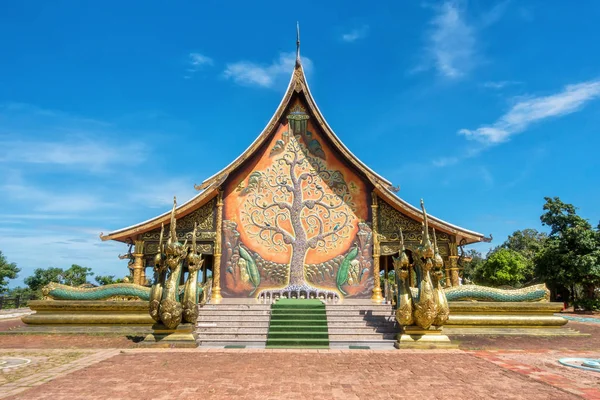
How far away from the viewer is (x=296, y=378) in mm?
5348

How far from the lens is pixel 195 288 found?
8703 mm

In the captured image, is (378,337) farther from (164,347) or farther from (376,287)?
(164,347)

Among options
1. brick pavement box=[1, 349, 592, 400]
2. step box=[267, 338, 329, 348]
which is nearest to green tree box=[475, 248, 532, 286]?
brick pavement box=[1, 349, 592, 400]

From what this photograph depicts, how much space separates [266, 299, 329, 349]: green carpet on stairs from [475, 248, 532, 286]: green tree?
20.3 m

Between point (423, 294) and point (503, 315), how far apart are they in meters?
3.23

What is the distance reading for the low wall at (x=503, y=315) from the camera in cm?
957

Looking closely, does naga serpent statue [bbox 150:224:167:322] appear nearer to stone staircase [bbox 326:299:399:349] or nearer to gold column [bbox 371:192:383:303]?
stone staircase [bbox 326:299:399:349]

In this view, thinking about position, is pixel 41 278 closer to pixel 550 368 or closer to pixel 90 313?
pixel 90 313

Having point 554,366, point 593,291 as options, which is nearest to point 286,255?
point 554,366

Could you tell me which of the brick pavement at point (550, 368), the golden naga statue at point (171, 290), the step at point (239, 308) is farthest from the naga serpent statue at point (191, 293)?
the brick pavement at point (550, 368)

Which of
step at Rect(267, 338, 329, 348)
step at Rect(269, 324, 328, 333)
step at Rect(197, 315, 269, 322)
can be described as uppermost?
step at Rect(197, 315, 269, 322)

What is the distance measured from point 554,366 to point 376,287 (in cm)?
599

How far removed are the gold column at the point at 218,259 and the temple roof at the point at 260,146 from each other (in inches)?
16.5

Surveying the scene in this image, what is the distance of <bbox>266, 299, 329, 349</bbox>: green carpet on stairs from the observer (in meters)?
8.20
